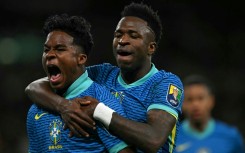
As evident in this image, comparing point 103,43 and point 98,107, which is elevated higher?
point 103,43

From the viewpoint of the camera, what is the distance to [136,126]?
13.1ft

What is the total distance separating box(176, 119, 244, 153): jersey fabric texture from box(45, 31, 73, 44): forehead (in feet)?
11.7

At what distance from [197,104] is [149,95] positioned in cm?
319

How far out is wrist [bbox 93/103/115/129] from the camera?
3.91m

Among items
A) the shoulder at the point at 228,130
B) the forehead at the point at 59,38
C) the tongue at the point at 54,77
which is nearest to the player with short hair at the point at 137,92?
the tongue at the point at 54,77

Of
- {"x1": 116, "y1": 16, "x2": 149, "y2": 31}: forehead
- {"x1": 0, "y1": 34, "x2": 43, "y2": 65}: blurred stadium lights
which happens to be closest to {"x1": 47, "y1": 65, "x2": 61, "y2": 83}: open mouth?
{"x1": 116, "y1": 16, "x2": 149, "y2": 31}: forehead

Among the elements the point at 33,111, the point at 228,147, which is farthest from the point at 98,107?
the point at 228,147

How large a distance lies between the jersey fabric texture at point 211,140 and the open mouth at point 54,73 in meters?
3.48

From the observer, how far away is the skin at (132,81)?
13.0ft

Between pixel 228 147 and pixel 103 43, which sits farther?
pixel 103 43

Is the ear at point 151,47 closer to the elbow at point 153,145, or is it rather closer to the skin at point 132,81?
the skin at point 132,81

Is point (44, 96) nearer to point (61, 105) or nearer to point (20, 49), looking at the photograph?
point (61, 105)

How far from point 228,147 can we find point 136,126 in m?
3.49

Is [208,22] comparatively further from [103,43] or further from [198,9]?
[103,43]
